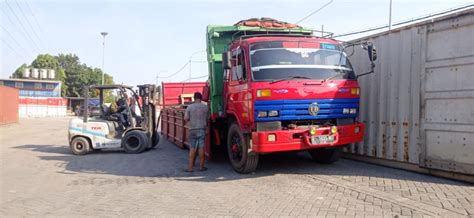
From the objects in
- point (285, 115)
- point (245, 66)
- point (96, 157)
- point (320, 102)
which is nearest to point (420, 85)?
point (320, 102)

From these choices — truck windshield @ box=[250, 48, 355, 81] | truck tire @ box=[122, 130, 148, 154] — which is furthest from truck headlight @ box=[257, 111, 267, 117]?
Answer: truck tire @ box=[122, 130, 148, 154]

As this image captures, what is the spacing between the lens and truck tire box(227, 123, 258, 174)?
7.59m

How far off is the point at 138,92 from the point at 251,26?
223 inches

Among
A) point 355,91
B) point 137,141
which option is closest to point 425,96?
point 355,91

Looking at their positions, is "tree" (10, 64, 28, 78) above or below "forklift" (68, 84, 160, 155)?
above

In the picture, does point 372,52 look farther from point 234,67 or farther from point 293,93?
point 234,67

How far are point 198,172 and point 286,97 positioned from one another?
2.74 m

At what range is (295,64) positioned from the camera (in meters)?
7.46

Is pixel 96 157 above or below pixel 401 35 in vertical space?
below

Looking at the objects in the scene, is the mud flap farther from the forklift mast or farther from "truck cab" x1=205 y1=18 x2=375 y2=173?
the forklift mast

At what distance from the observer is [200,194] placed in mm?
6523

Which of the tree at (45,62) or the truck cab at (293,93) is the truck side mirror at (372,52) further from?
the tree at (45,62)

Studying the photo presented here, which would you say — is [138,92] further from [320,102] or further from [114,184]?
[320,102]

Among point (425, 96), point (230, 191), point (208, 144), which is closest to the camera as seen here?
point (230, 191)
